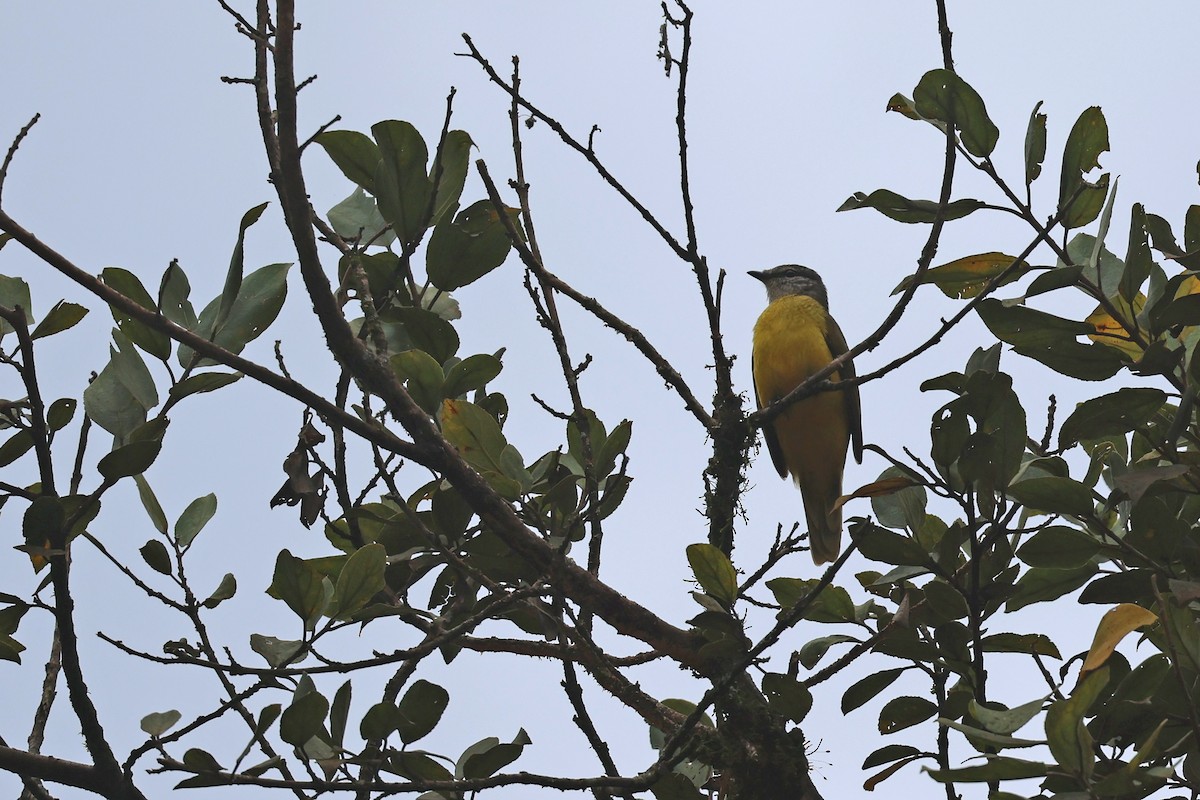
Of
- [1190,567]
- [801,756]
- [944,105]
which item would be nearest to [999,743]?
[1190,567]

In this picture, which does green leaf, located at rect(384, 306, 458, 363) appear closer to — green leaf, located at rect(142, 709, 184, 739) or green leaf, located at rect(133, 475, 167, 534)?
green leaf, located at rect(133, 475, 167, 534)

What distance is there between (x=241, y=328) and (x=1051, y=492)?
5.05 feet

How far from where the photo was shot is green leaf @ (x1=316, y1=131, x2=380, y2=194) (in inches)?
94.5

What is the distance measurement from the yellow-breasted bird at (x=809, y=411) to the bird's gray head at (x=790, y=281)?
3.27 feet

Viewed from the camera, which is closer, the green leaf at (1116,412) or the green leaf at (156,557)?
the green leaf at (1116,412)

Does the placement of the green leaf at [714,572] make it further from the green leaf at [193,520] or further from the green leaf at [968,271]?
the green leaf at [193,520]

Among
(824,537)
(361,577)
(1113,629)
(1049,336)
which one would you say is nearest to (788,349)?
(824,537)

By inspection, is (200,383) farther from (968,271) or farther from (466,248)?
(968,271)

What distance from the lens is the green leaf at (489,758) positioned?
8.07 ft

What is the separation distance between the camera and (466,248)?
2.45 m

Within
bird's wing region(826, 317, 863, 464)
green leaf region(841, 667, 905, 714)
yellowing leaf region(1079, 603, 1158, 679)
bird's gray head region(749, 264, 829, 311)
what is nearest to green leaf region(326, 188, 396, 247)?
green leaf region(841, 667, 905, 714)

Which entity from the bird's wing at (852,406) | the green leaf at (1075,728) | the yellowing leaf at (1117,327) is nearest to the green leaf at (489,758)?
the green leaf at (1075,728)

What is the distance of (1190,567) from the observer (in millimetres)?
2223

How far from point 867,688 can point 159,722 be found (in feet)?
4.87
